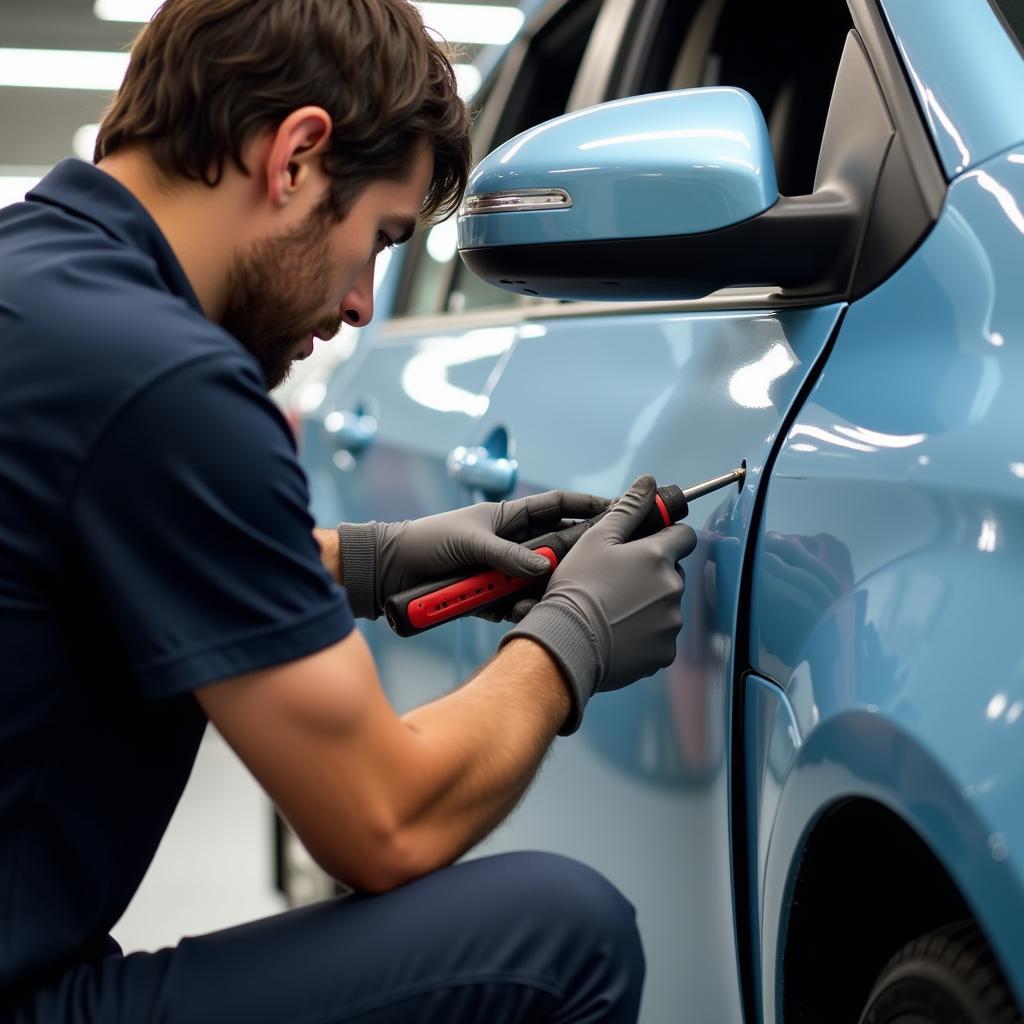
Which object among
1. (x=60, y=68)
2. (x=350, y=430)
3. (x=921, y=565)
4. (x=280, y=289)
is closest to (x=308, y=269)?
(x=280, y=289)

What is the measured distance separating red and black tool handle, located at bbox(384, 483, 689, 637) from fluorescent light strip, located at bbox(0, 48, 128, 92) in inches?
366

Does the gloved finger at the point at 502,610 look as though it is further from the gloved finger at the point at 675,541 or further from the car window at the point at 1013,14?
the car window at the point at 1013,14

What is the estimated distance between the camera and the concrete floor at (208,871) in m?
2.57

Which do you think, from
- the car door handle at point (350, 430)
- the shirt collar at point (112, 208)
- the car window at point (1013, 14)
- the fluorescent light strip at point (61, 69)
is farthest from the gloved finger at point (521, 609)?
the fluorescent light strip at point (61, 69)

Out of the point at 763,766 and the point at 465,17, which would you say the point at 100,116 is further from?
the point at 465,17

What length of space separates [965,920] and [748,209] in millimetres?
504

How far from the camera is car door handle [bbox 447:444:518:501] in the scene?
1485 millimetres

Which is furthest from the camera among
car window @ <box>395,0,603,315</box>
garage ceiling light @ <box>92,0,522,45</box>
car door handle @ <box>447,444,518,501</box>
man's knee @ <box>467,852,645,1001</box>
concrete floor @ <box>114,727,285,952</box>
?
garage ceiling light @ <box>92,0,522,45</box>

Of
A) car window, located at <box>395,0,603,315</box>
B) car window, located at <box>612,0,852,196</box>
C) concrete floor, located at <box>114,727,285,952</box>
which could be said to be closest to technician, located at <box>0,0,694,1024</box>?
car window, located at <box>612,0,852,196</box>

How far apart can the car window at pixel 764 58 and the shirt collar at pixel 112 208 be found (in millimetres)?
747

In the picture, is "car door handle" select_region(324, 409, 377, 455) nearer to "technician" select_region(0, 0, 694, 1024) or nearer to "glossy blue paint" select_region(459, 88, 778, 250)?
"technician" select_region(0, 0, 694, 1024)

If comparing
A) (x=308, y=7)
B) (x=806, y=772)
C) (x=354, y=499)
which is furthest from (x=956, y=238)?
(x=354, y=499)

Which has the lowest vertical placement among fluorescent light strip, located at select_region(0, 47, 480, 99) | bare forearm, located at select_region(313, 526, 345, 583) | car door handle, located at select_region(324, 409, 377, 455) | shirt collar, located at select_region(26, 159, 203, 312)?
fluorescent light strip, located at select_region(0, 47, 480, 99)

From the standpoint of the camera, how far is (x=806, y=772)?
2.73 feet
